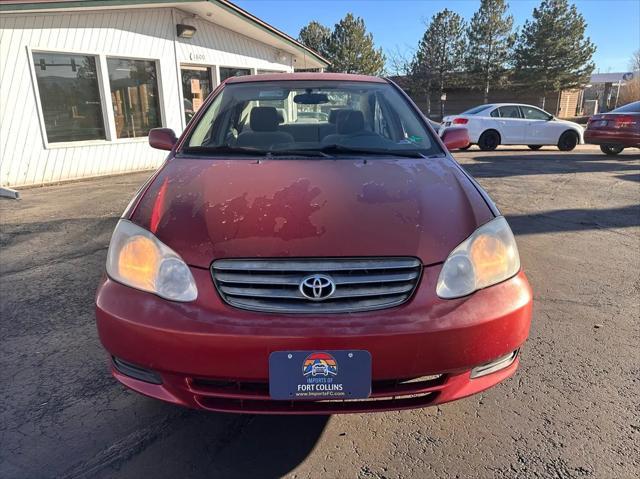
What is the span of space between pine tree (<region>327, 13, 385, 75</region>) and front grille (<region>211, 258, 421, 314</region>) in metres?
41.1

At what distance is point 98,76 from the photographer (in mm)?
9062

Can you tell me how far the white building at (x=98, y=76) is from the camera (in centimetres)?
770

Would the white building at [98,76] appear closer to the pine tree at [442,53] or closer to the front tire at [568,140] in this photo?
the front tire at [568,140]

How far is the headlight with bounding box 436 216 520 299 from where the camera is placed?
1.75m

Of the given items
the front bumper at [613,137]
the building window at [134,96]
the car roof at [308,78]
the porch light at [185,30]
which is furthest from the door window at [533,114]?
the car roof at [308,78]

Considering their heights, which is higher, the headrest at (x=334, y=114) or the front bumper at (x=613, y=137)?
the headrest at (x=334, y=114)

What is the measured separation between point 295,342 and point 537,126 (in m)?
14.1

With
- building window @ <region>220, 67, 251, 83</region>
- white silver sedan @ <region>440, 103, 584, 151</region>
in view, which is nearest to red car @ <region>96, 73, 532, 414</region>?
building window @ <region>220, 67, 251, 83</region>

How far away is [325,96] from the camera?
128 inches

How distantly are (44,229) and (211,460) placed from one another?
4.50m

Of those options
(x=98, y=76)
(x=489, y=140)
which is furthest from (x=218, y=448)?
(x=489, y=140)

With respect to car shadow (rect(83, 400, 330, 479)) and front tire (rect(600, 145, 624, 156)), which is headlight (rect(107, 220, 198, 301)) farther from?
front tire (rect(600, 145, 624, 156))

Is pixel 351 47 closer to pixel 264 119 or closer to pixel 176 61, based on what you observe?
pixel 176 61

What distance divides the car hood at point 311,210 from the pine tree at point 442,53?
120ft
